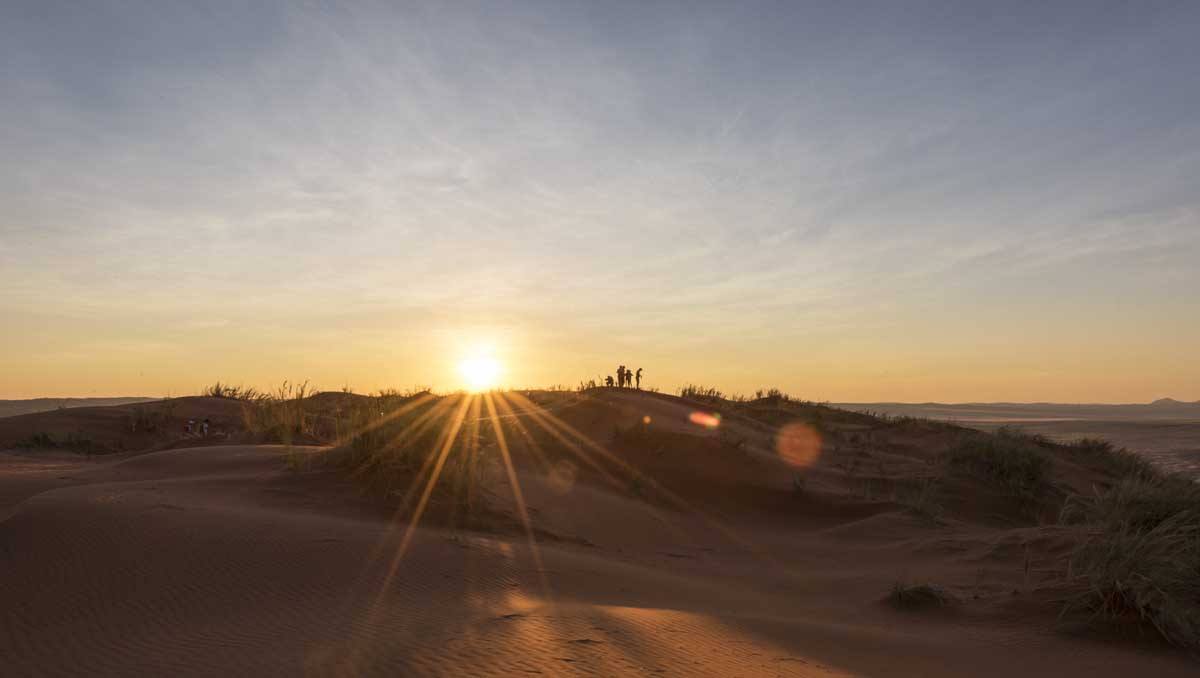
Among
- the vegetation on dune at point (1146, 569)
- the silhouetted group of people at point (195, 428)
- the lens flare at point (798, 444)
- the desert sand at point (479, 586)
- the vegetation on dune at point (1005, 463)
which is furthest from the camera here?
the silhouetted group of people at point (195, 428)

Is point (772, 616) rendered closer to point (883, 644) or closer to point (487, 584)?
point (883, 644)

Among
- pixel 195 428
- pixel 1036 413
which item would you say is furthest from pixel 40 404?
pixel 1036 413

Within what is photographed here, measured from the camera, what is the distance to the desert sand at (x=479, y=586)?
4293 mm

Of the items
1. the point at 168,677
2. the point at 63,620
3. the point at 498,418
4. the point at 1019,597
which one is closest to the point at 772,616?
the point at 1019,597

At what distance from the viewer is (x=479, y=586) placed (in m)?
5.96

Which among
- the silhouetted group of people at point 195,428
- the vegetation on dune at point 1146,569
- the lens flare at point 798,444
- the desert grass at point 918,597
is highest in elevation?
the silhouetted group of people at point 195,428

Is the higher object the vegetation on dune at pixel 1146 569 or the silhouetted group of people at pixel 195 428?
the silhouetted group of people at pixel 195 428

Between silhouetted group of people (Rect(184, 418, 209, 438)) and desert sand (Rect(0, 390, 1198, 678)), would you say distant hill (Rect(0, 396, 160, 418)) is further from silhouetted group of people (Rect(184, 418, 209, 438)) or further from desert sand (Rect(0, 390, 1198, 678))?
desert sand (Rect(0, 390, 1198, 678))

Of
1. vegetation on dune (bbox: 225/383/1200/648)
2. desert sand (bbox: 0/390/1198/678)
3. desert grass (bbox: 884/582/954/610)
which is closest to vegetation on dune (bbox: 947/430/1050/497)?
vegetation on dune (bbox: 225/383/1200/648)

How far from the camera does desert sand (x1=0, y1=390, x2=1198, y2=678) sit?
4.29 metres

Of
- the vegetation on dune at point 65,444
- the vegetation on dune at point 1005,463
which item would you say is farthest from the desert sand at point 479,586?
the vegetation on dune at point 65,444

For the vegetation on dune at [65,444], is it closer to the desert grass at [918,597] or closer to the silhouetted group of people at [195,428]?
the silhouetted group of people at [195,428]

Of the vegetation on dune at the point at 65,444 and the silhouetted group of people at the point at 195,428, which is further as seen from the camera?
the silhouetted group of people at the point at 195,428

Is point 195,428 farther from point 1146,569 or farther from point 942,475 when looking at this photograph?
point 1146,569
